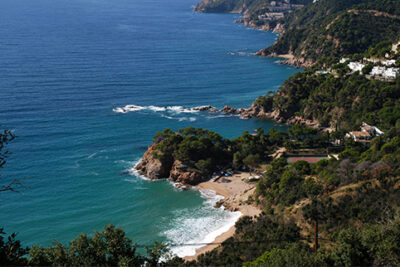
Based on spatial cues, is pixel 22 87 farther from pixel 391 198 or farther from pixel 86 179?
pixel 391 198

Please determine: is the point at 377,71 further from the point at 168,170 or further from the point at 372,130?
the point at 168,170

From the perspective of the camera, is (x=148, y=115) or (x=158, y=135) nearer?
(x=158, y=135)

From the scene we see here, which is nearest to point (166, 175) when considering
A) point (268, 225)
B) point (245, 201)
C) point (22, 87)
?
point (245, 201)

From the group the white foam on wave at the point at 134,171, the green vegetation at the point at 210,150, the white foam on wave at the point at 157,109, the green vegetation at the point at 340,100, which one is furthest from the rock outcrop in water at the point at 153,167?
the green vegetation at the point at 340,100

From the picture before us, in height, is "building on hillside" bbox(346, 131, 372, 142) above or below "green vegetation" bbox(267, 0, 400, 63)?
below

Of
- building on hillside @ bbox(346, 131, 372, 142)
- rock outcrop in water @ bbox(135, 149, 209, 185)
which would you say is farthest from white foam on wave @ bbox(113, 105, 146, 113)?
building on hillside @ bbox(346, 131, 372, 142)

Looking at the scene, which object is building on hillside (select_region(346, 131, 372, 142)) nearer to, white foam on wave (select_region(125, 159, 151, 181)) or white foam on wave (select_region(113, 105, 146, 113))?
white foam on wave (select_region(125, 159, 151, 181))
